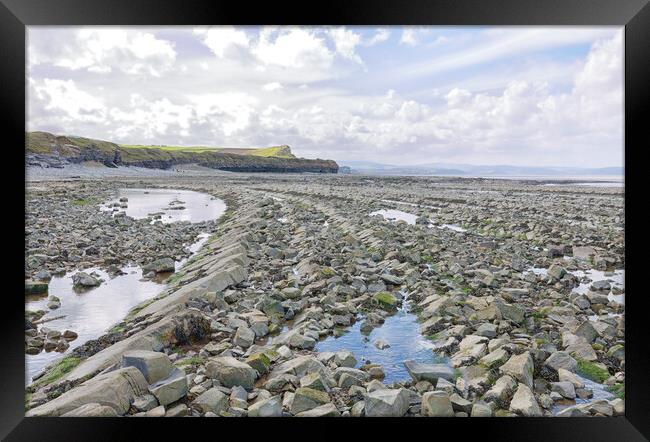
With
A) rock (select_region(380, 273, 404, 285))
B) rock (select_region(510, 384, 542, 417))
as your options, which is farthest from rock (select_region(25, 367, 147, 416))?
rock (select_region(380, 273, 404, 285))

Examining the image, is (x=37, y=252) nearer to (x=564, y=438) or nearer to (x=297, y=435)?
(x=297, y=435)

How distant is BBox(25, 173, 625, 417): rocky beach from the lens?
4496mm

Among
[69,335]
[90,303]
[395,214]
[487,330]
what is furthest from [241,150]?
[487,330]

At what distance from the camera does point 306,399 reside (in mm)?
4461

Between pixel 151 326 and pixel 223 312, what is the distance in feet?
3.19

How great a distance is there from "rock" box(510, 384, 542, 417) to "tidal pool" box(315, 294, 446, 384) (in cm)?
108

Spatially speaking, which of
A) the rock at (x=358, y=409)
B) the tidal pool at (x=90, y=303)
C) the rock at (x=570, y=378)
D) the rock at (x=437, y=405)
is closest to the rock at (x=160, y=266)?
the tidal pool at (x=90, y=303)

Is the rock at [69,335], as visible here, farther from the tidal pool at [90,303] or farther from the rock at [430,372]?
the rock at [430,372]

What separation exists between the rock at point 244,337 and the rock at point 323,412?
5.45ft

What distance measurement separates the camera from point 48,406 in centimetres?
440

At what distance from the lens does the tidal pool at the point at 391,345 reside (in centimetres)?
549

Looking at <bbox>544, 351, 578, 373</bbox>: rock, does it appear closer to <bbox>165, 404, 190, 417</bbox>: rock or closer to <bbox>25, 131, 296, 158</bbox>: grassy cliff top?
<bbox>165, 404, 190, 417</bbox>: rock

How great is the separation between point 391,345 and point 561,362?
190cm
